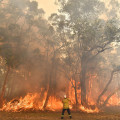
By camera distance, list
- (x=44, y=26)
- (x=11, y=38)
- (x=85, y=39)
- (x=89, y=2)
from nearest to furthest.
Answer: (x=85, y=39)
(x=89, y=2)
(x=11, y=38)
(x=44, y=26)

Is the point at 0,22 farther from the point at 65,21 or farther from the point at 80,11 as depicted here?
the point at 80,11

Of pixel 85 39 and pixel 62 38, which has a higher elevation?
pixel 62 38

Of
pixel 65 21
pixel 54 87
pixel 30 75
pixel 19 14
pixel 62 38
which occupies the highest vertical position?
pixel 19 14

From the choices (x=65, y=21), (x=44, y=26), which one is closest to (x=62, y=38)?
(x=65, y=21)

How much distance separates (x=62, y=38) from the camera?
19578 mm

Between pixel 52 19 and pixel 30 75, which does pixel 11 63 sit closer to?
pixel 30 75

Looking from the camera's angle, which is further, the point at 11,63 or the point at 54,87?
the point at 54,87

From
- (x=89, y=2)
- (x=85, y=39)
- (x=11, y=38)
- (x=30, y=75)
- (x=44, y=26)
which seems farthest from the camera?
(x=30, y=75)

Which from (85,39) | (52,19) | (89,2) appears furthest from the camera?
(52,19)

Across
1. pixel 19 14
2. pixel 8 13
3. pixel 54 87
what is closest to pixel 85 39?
pixel 54 87

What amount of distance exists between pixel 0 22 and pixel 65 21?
1341cm

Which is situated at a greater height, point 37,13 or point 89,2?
point 37,13

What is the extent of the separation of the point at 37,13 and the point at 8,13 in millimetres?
5733

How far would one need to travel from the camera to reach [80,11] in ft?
59.4
